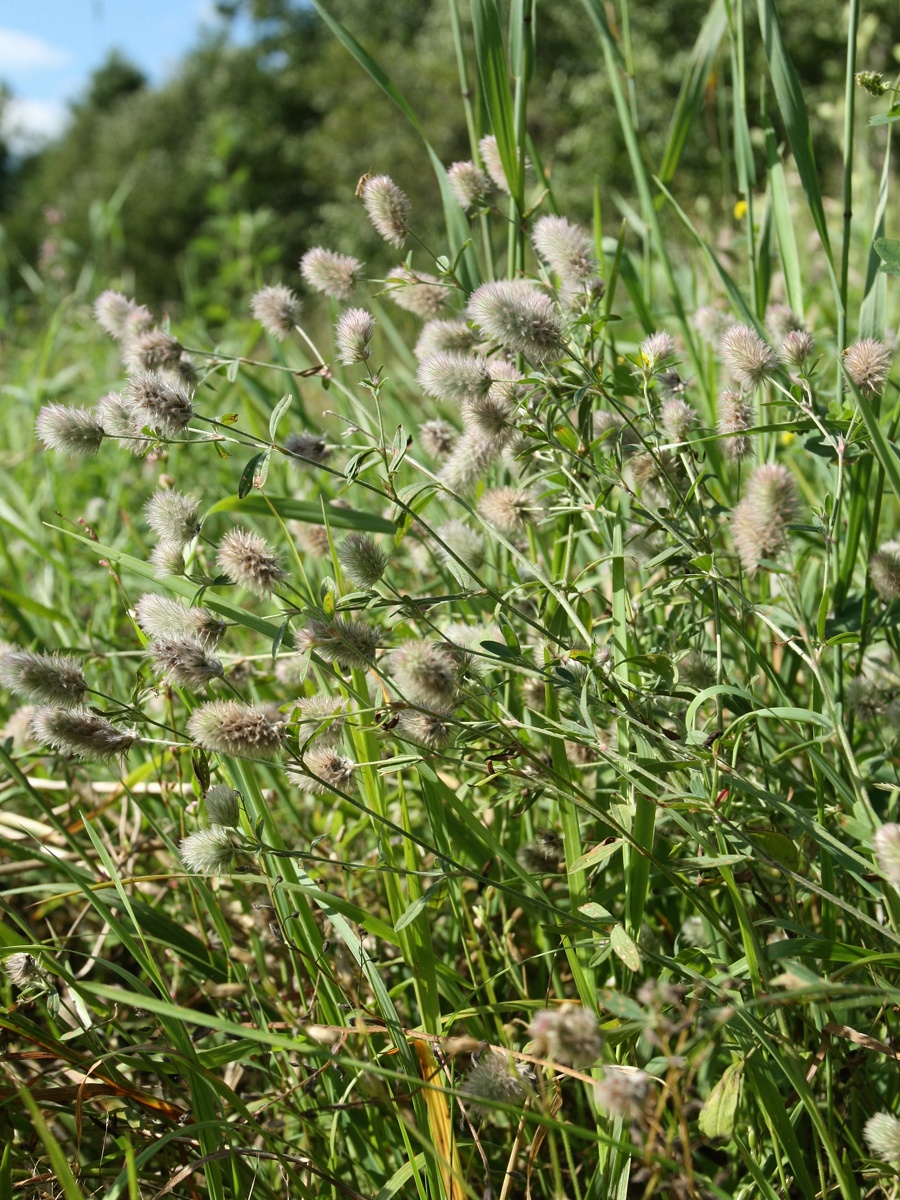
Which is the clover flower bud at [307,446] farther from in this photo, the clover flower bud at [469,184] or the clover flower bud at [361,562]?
the clover flower bud at [469,184]

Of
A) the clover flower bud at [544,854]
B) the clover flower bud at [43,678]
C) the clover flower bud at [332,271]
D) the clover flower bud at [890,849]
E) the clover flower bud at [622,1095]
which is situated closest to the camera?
the clover flower bud at [622,1095]

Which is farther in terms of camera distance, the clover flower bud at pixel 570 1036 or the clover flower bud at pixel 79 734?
the clover flower bud at pixel 79 734

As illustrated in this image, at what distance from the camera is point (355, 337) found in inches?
51.6

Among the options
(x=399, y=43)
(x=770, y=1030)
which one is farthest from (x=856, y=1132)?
(x=399, y=43)

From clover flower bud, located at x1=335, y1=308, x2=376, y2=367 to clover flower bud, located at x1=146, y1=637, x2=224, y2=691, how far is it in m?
0.43

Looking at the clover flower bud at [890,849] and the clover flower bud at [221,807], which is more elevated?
the clover flower bud at [221,807]

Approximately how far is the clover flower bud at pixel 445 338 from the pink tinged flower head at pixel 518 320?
20 cm

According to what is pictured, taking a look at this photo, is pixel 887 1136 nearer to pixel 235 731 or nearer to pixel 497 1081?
pixel 497 1081

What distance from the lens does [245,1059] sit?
1223 mm

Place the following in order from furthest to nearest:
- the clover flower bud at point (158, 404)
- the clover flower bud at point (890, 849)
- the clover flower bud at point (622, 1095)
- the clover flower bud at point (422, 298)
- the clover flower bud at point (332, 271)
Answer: the clover flower bud at point (422, 298) → the clover flower bud at point (332, 271) → the clover flower bud at point (158, 404) → the clover flower bud at point (890, 849) → the clover flower bud at point (622, 1095)

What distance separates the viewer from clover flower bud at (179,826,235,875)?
112 centimetres

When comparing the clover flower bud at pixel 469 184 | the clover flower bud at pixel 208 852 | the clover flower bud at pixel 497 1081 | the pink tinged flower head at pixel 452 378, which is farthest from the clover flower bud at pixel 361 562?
the clover flower bud at pixel 469 184

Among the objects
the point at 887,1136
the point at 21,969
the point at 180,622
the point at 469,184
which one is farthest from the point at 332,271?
the point at 887,1136

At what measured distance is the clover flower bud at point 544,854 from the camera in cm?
143
